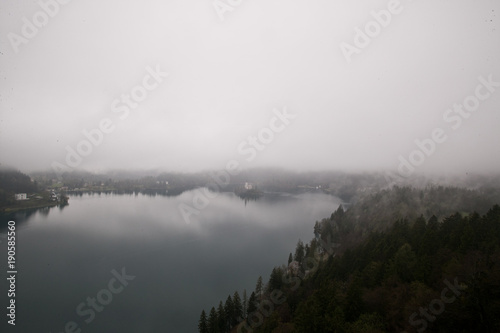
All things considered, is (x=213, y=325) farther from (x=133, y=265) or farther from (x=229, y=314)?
(x=133, y=265)

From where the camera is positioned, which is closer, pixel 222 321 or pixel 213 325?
pixel 213 325

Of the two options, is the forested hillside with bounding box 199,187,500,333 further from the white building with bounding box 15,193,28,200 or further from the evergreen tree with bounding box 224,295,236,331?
the white building with bounding box 15,193,28,200

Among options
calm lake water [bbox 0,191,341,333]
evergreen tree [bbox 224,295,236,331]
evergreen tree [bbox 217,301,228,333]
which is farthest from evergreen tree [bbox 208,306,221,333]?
calm lake water [bbox 0,191,341,333]

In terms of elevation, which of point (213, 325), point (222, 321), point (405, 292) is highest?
point (405, 292)

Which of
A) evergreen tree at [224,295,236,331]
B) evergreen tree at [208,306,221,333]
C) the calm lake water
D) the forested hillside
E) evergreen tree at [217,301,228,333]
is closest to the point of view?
the forested hillside

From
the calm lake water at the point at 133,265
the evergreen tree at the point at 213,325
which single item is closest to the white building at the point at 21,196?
the calm lake water at the point at 133,265

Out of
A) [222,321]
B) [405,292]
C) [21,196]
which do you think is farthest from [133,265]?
[21,196]

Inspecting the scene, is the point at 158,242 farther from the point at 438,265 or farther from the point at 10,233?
the point at 438,265

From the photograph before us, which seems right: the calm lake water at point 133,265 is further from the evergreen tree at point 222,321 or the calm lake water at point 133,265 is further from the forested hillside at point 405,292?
the forested hillside at point 405,292

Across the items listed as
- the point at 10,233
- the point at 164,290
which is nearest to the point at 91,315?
the point at 164,290

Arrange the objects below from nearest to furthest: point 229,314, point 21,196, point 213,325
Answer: point 213,325 < point 229,314 < point 21,196
